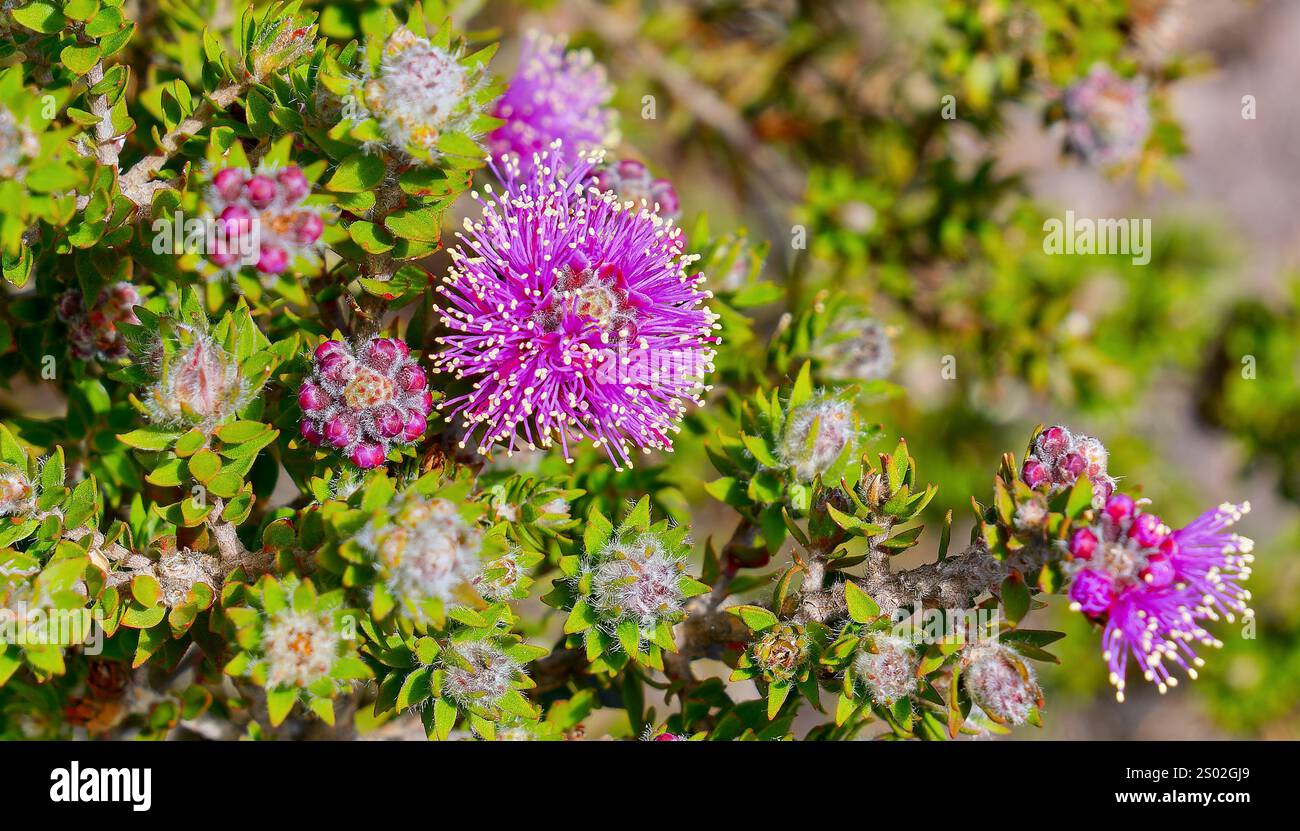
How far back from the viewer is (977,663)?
2.69m

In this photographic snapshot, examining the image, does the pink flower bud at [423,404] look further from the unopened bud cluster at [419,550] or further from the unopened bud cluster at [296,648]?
the unopened bud cluster at [296,648]

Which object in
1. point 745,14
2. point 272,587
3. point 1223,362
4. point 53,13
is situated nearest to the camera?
point 272,587

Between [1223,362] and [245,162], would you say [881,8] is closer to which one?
[1223,362]

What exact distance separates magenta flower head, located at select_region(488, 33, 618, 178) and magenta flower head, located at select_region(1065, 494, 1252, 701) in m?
2.43

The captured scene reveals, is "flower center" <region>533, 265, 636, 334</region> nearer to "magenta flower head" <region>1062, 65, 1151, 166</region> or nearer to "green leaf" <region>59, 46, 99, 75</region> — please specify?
"green leaf" <region>59, 46, 99, 75</region>

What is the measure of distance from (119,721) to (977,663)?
9.88 feet

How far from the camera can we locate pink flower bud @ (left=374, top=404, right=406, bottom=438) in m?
2.61

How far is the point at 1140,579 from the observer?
2443mm

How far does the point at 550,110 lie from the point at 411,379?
1796 millimetres

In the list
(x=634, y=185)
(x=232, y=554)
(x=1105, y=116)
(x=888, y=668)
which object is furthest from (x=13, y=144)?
(x=1105, y=116)

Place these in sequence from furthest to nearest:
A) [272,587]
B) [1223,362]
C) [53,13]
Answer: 1. [1223,362]
2. [53,13]
3. [272,587]

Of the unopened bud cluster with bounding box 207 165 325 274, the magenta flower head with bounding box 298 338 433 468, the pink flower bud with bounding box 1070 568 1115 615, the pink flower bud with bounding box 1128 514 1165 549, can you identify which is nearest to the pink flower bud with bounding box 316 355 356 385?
the magenta flower head with bounding box 298 338 433 468

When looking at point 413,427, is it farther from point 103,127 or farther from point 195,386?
point 103,127
